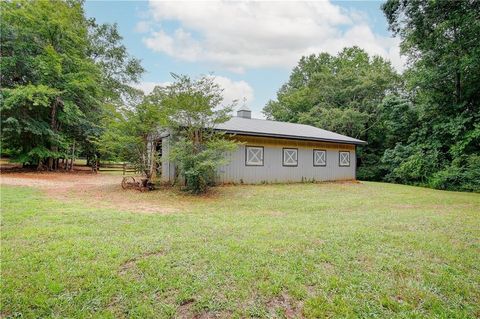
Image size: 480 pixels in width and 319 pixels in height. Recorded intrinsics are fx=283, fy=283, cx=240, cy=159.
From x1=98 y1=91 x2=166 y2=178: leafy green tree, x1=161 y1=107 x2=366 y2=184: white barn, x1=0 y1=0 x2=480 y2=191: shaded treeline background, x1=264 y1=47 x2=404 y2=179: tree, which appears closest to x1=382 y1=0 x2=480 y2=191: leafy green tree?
x1=0 y1=0 x2=480 y2=191: shaded treeline background

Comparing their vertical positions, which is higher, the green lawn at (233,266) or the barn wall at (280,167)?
the barn wall at (280,167)

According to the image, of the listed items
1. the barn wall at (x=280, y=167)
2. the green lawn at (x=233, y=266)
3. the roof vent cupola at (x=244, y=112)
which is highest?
the roof vent cupola at (x=244, y=112)

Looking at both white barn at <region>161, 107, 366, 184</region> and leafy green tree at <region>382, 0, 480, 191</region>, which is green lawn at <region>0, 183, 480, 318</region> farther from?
leafy green tree at <region>382, 0, 480, 191</region>

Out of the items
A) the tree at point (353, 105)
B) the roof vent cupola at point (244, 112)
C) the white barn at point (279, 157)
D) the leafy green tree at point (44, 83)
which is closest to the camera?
the white barn at point (279, 157)

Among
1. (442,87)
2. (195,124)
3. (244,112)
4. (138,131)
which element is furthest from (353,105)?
(138,131)

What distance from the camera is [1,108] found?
547 inches

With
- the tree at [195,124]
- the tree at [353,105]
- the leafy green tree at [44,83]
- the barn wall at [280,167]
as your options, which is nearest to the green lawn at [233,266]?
the tree at [195,124]

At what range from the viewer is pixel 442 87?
1557 centimetres

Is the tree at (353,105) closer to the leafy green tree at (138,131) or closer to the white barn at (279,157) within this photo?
the white barn at (279,157)

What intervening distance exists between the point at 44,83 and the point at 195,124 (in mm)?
11397

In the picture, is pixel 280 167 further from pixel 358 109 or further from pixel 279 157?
pixel 358 109

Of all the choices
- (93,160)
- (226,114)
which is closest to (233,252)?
(226,114)

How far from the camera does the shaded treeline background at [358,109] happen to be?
35.6 ft

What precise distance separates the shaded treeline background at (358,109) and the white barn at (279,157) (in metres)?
3.29
